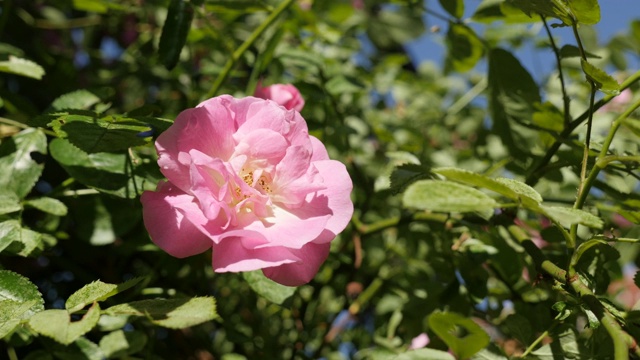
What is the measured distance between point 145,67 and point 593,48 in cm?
103

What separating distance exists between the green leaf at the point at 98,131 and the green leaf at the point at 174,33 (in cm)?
22

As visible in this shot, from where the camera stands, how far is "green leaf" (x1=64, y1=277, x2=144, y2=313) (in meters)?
0.52

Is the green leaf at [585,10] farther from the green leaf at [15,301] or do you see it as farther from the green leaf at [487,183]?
the green leaf at [15,301]

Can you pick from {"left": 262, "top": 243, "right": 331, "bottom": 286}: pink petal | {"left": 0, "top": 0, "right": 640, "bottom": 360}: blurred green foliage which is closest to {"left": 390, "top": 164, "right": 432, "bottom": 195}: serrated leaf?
{"left": 0, "top": 0, "right": 640, "bottom": 360}: blurred green foliage

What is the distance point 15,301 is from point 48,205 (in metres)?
0.23

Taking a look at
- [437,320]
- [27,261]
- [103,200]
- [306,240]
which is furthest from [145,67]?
[437,320]

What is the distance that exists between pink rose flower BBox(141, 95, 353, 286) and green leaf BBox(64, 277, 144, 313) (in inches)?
2.7

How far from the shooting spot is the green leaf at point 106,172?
0.70 m

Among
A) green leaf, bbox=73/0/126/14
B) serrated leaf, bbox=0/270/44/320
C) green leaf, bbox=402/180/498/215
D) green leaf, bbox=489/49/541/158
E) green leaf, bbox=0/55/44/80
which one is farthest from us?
green leaf, bbox=73/0/126/14

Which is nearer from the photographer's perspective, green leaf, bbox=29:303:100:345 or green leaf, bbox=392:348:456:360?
green leaf, bbox=29:303:100:345

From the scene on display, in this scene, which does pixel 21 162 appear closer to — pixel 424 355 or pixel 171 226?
pixel 171 226

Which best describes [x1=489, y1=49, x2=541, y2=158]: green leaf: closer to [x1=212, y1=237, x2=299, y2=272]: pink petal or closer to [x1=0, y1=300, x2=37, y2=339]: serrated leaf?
[x1=212, y1=237, x2=299, y2=272]: pink petal

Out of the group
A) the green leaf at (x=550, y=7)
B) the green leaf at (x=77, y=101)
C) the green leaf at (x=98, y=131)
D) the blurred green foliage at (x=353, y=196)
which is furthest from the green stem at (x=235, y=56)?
the green leaf at (x=550, y=7)

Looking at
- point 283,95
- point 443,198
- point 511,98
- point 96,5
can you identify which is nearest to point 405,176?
point 443,198
